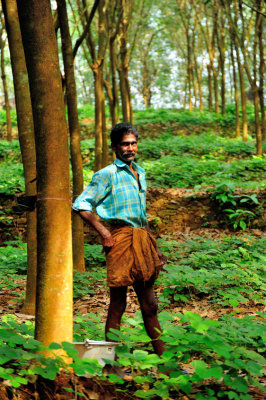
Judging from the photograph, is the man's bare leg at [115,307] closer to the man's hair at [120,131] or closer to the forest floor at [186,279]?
the forest floor at [186,279]

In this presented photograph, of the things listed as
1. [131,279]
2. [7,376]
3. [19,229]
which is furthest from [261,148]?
[7,376]

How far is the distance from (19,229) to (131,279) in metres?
6.98

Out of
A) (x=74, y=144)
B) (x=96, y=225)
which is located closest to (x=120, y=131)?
(x=96, y=225)

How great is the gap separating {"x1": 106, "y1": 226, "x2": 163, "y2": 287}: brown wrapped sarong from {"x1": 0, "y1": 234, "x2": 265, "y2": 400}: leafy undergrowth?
40 centimetres

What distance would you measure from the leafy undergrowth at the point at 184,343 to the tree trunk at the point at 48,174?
0.76 ft

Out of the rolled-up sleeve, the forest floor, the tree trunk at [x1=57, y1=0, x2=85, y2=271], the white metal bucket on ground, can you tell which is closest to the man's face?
the rolled-up sleeve

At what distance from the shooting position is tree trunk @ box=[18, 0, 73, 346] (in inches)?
102

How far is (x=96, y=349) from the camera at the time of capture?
2697 mm

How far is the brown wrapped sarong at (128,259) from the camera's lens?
299 cm

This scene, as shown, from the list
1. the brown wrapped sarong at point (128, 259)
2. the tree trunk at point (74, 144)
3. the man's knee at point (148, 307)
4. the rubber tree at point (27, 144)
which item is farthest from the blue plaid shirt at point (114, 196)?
the tree trunk at point (74, 144)

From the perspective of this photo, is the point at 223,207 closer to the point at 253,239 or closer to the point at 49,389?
the point at 253,239

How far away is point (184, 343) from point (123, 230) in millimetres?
921

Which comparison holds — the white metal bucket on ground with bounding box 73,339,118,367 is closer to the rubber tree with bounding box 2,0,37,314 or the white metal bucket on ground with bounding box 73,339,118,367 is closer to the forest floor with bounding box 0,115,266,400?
the forest floor with bounding box 0,115,266,400

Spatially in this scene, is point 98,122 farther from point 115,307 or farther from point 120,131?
point 115,307
